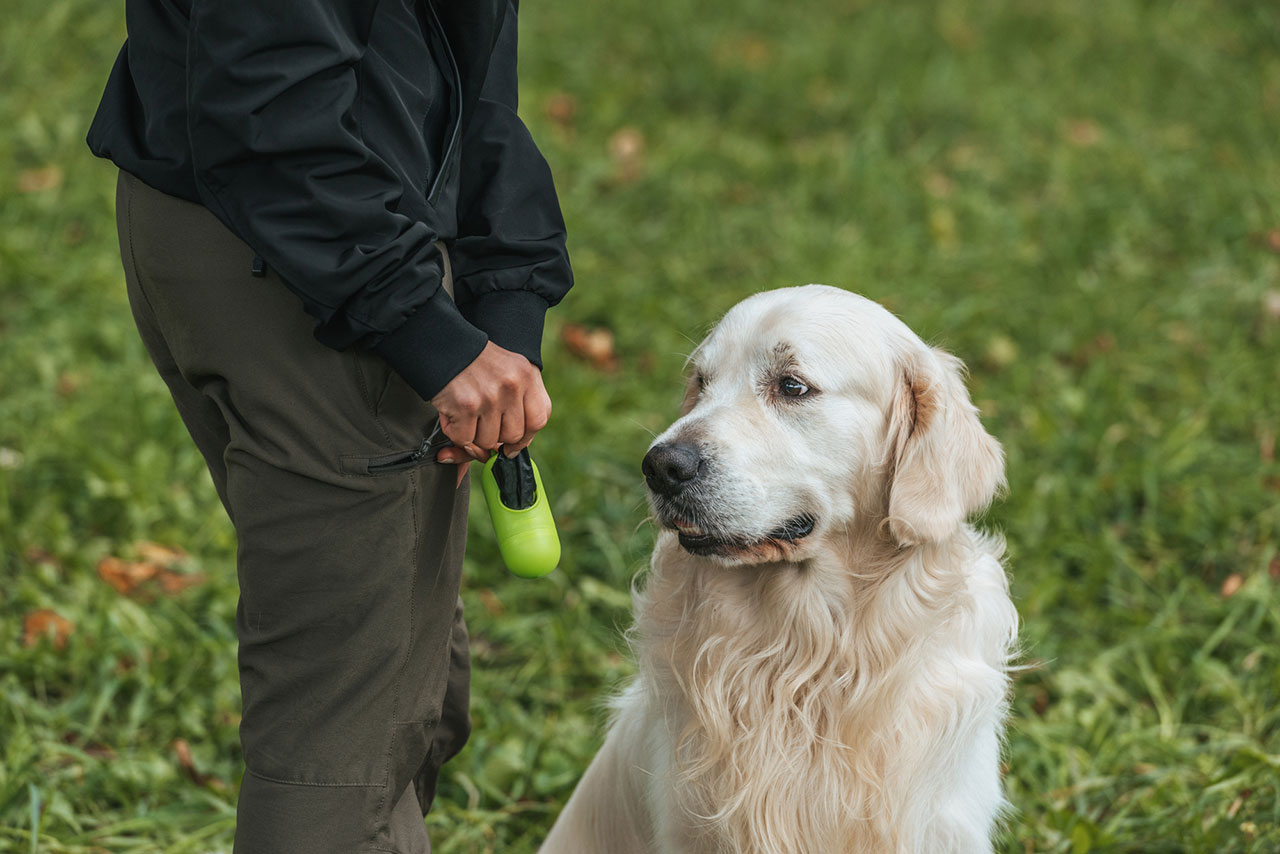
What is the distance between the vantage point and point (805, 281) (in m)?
5.06

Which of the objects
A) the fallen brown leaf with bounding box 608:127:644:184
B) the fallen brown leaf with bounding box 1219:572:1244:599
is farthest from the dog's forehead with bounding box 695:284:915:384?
the fallen brown leaf with bounding box 608:127:644:184

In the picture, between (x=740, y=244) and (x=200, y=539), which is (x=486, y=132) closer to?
(x=200, y=539)

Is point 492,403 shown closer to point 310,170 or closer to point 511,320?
point 511,320

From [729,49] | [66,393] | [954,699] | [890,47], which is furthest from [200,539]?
[890,47]

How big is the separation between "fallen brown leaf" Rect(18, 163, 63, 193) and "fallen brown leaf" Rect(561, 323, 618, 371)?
2547mm

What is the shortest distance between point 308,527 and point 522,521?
366 mm

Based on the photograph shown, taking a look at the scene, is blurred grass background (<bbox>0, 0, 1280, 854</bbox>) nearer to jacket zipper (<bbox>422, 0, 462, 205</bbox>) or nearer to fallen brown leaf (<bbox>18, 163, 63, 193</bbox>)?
fallen brown leaf (<bbox>18, 163, 63, 193</bbox>)

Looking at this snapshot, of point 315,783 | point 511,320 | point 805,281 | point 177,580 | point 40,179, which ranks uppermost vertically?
point 40,179

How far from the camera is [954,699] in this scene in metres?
2.27

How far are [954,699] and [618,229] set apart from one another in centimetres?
366

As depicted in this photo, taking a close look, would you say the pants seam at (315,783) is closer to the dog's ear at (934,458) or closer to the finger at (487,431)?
the finger at (487,431)

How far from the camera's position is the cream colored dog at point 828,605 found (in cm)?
226

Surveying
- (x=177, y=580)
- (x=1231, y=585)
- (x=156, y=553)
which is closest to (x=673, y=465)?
(x=177, y=580)

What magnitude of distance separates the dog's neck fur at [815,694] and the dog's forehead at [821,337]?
0.33 meters
